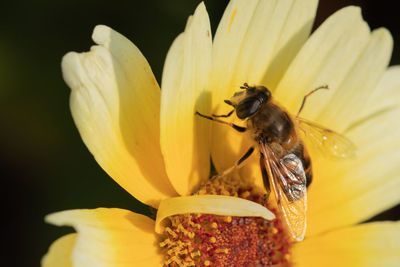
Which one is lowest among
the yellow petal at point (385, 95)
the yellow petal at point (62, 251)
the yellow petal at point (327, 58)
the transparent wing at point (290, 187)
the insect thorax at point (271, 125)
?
the yellow petal at point (62, 251)

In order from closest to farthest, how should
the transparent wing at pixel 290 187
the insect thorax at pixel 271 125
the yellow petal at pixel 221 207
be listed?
the yellow petal at pixel 221 207
the transparent wing at pixel 290 187
the insect thorax at pixel 271 125

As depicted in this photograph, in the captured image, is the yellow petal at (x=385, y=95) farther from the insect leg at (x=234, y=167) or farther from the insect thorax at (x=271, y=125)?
the insect leg at (x=234, y=167)

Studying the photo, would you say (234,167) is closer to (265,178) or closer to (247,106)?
(265,178)

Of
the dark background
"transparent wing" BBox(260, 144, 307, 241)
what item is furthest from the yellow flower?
the dark background

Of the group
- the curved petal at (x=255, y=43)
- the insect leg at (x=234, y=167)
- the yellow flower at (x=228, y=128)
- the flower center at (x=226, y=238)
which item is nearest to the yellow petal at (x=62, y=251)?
the yellow flower at (x=228, y=128)

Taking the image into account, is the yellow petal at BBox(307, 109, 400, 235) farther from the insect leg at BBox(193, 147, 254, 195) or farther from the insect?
the insect leg at BBox(193, 147, 254, 195)
